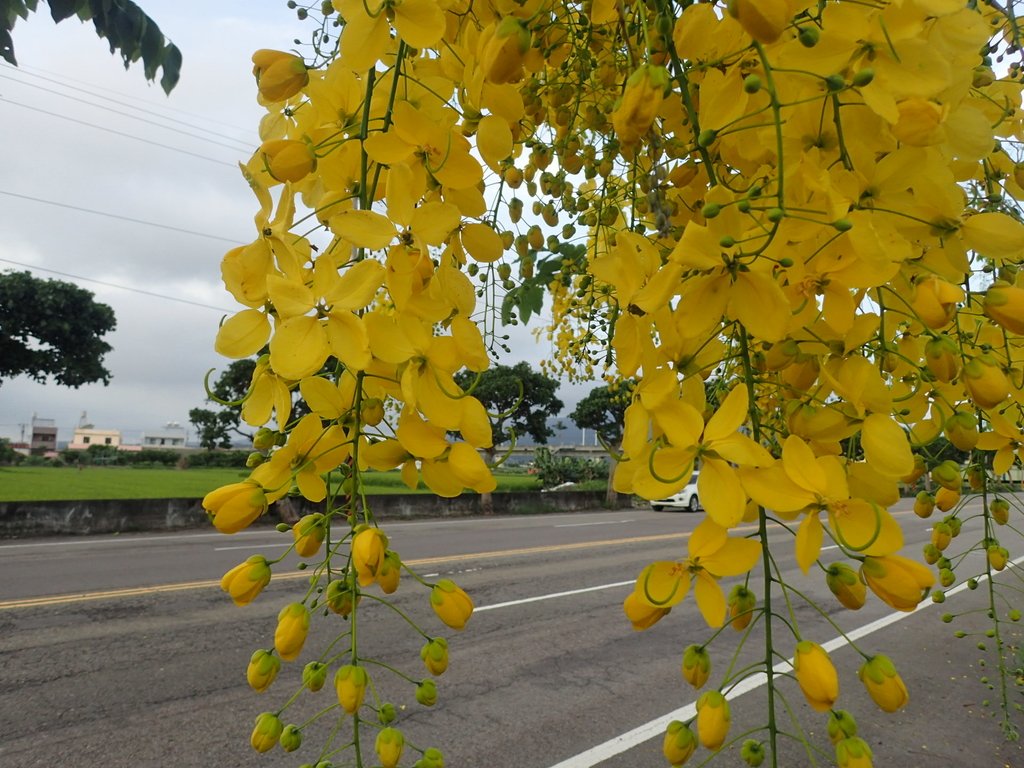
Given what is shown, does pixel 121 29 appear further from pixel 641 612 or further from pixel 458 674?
pixel 458 674

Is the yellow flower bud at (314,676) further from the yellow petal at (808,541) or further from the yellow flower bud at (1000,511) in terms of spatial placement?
the yellow flower bud at (1000,511)

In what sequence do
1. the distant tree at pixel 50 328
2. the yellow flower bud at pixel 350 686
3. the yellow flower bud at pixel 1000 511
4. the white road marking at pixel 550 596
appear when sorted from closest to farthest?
the yellow flower bud at pixel 350 686 → the yellow flower bud at pixel 1000 511 → the white road marking at pixel 550 596 → the distant tree at pixel 50 328

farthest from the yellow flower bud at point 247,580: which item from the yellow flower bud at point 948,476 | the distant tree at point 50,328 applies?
the distant tree at point 50,328

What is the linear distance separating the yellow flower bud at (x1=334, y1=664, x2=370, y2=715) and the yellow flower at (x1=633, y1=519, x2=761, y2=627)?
0.27m

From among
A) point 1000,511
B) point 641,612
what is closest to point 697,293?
point 641,612

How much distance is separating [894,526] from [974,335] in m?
0.48

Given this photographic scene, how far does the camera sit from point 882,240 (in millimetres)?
562

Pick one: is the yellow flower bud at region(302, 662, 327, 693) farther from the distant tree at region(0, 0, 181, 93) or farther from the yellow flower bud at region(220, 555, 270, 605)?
the distant tree at region(0, 0, 181, 93)

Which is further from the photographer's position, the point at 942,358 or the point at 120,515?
the point at 120,515

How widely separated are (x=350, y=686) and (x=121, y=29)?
8.28 feet

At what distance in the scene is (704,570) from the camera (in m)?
0.59

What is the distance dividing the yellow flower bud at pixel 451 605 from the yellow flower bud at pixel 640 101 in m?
0.46

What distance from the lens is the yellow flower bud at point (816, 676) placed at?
1.90ft

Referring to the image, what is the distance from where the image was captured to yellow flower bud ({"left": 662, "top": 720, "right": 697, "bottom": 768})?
68 centimetres
